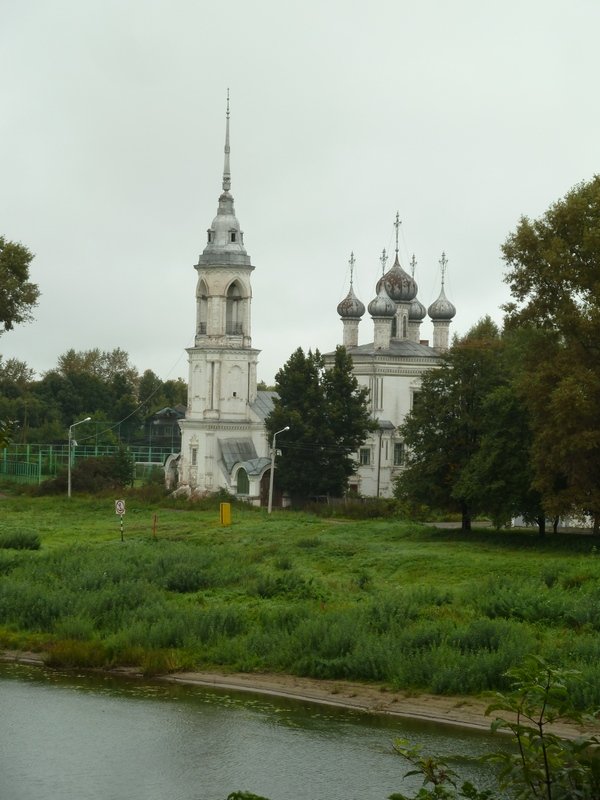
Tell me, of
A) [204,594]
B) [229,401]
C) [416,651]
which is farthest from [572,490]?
[229,401]

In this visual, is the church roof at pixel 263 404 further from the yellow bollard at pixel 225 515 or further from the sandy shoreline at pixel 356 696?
the sandy shoreline at pixel 356 696

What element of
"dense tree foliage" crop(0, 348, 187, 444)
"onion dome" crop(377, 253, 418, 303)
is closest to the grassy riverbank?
"onion dome" crop(377, 253, 418, 303)

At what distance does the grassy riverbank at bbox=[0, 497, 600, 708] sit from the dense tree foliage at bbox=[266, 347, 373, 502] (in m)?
19.1

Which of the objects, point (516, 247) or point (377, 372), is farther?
point (377, 372)

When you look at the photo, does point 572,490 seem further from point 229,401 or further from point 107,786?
point 229,401

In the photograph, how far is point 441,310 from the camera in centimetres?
8194

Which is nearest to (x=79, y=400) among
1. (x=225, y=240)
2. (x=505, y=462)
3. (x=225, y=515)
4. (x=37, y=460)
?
(x=37, y=460)

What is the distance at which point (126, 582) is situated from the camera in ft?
109

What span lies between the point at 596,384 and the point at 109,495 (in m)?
28.5

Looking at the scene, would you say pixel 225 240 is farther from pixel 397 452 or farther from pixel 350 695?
pixel 350 695

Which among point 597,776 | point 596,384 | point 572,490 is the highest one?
point 596,384

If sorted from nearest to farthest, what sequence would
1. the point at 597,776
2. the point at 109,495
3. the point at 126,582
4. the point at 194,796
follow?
the point at 597,776
the point at 194,796
the point at 126,582
the point at 109,495

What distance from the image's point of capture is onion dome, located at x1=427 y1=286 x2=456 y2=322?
8194cm

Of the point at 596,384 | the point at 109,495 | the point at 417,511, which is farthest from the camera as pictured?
the point at 109,495
